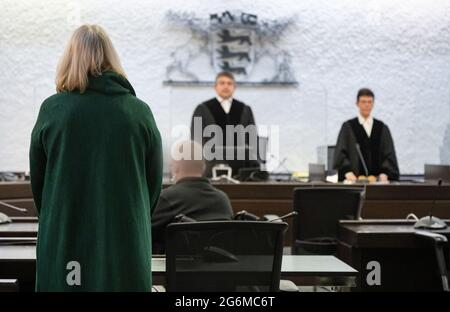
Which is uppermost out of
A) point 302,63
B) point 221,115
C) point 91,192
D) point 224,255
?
point 302,63

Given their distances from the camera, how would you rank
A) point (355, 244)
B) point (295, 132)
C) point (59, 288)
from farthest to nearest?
point (295, 132) → point (355, 244) → point (59, 288)

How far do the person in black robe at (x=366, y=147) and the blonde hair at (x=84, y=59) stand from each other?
499 cm

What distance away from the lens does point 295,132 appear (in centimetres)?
892

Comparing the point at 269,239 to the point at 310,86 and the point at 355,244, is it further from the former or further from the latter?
the point at 310,86

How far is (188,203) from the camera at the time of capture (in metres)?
3.26

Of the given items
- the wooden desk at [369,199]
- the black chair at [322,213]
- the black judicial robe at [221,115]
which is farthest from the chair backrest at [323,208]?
the black judicial robe at [221,115]

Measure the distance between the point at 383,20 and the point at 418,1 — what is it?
1.90 feet

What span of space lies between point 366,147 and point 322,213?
2.74 m

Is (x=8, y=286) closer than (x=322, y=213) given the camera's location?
Yes

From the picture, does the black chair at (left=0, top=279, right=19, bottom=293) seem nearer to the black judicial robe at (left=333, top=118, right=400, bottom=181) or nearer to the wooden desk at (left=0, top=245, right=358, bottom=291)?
the wooden desk at (left=0, top=245, right=358, bottom=291)

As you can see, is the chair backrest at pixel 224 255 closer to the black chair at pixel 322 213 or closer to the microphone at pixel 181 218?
the microphone at pixel 181 218

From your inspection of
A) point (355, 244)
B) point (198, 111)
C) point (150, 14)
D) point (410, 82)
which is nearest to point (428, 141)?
point (410, 82)

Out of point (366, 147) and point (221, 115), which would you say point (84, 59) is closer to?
point (366, 147)

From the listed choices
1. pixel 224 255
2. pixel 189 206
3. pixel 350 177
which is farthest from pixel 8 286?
pixel 350 177
